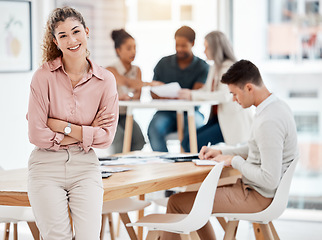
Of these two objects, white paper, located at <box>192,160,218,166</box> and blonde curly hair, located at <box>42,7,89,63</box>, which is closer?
blonde curly hair, located at <box>42,7,89,63</box>

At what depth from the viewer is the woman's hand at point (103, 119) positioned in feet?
8.14

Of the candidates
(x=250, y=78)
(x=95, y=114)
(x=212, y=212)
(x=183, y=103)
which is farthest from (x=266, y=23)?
(x=95, y=114)

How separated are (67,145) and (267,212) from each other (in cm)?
119

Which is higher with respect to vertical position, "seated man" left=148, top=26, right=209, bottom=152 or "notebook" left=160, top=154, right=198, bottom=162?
"seated man" left=148, top=26, right=209, bottom=152

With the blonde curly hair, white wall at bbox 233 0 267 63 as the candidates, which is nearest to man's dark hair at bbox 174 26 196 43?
white wall at bbox 233 0 267 63

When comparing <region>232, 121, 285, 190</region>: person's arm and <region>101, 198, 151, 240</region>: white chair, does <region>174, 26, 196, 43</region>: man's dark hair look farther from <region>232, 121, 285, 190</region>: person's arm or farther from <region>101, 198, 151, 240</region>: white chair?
<region>232, 121, 285, 190</region>: person's arm

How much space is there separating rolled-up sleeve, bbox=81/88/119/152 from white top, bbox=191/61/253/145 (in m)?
2.17

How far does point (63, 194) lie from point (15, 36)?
10.2ft

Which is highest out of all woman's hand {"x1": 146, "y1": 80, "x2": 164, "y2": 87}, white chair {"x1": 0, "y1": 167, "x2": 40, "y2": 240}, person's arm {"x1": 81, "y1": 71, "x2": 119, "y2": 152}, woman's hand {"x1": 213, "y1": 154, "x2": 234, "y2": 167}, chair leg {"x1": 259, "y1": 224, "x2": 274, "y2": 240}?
woman's hand {"x1": 146, "y1": 80, "x2": 164, "y2": 87}

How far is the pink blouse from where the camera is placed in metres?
2.38

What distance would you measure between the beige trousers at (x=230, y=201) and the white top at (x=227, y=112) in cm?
137

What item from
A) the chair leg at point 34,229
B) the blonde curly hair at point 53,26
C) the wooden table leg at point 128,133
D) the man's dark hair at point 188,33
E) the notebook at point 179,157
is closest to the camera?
the blonde curly hair at point 53,26

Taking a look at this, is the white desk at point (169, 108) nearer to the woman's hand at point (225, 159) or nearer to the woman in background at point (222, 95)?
the woman in background at point (222, 95)

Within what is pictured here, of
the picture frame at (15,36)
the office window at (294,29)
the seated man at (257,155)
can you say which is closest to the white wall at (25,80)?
the picture frame at (15,36)
